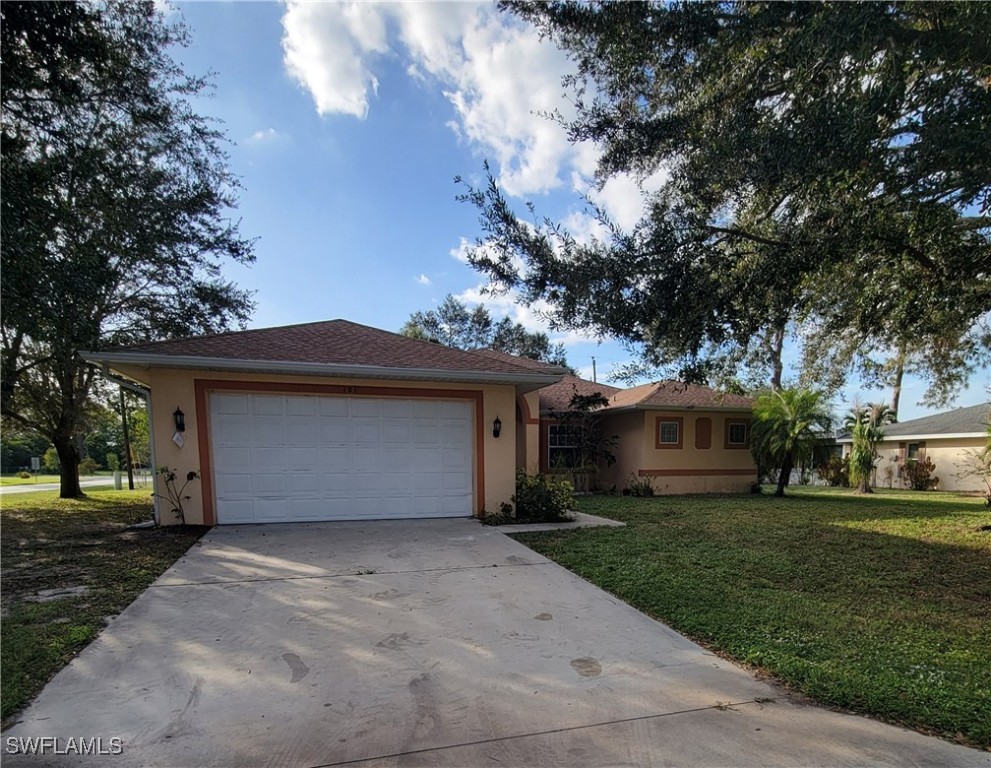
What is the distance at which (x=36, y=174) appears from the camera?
5.12m

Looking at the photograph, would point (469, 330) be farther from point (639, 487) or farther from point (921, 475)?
point (921, 475)

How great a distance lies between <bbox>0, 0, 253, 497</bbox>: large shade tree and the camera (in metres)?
4.89

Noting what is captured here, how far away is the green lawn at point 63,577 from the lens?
314cm

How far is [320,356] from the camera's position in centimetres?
777

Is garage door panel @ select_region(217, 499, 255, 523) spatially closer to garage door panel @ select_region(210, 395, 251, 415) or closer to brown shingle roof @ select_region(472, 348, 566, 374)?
garage door panel @ select_region(210, 395, 251, 415)

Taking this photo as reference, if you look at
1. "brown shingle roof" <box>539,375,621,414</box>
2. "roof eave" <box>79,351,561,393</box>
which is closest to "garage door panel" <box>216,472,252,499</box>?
"roof eave" <box>79,351,561,393</box>

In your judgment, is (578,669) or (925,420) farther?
(925,420)

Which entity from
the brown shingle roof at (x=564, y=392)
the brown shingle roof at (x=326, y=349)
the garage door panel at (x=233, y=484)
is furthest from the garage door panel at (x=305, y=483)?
the brown shingle roof at (x=564, y=392)

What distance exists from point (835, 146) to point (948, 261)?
289 centimetres

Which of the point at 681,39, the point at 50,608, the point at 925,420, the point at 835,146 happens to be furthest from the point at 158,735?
the point at 925,420

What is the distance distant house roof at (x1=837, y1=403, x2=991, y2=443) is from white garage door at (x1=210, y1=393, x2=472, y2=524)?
19.4 meters

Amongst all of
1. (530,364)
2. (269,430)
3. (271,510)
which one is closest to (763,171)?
(269,430)

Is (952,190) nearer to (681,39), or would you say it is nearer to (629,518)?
(681,39)

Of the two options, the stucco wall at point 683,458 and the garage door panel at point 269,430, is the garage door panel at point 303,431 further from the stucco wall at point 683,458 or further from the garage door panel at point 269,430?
the stucco wall at point 683,458
